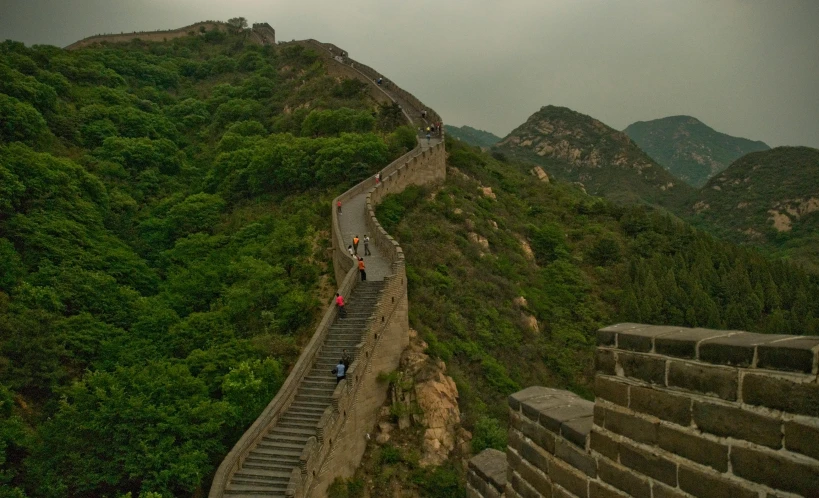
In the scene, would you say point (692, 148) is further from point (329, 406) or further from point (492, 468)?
point (492, 468)

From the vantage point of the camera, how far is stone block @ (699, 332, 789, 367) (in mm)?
2365

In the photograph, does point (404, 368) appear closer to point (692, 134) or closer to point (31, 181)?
point (31, 181)

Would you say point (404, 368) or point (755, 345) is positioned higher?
point (755, 345)

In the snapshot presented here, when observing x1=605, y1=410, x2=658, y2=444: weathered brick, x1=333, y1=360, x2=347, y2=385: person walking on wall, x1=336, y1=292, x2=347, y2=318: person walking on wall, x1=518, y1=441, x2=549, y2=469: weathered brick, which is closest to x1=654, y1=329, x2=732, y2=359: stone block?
x1=605, y1=410, x2=658, y2=444: weathered brick

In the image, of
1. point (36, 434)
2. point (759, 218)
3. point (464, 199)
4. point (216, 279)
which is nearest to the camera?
point (36, 434)

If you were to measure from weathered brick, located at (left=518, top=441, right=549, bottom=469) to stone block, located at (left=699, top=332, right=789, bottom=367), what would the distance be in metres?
1.71

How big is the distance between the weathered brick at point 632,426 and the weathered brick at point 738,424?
0.33 m

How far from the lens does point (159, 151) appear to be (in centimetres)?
3344

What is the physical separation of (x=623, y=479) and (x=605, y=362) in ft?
2.42

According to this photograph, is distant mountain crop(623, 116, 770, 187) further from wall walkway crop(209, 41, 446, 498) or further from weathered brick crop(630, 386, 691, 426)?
weathered brick crop(630, 386, 691, 426)

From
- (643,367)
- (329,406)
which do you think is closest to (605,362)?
(643,367)

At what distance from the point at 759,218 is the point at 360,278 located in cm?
7842

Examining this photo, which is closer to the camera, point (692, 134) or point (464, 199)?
point (464, 199)

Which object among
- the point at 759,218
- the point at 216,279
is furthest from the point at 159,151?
the point at 759,218
